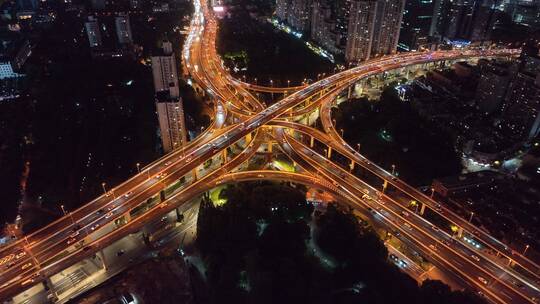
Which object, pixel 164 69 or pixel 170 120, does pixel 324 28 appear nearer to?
pixel 164 69

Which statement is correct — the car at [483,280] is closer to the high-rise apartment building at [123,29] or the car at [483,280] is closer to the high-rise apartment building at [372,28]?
the high-rise apartment building at [372,28]

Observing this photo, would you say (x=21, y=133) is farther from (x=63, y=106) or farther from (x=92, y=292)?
(x=92, y=292)

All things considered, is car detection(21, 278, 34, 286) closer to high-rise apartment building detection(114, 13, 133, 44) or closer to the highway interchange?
the highway interchange

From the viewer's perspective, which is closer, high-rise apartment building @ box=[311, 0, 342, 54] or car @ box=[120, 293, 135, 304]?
car @ box=[120, 293, 135, 304]

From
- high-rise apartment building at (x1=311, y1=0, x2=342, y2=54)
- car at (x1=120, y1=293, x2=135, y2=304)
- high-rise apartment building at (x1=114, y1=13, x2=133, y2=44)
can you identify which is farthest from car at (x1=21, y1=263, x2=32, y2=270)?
high-rise apartment building at (x1=311, y1=0, x2=342, y2=54)

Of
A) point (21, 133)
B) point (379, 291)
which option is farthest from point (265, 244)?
point (21, 133)

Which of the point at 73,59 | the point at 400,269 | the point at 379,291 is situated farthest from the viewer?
the point at 73,59
